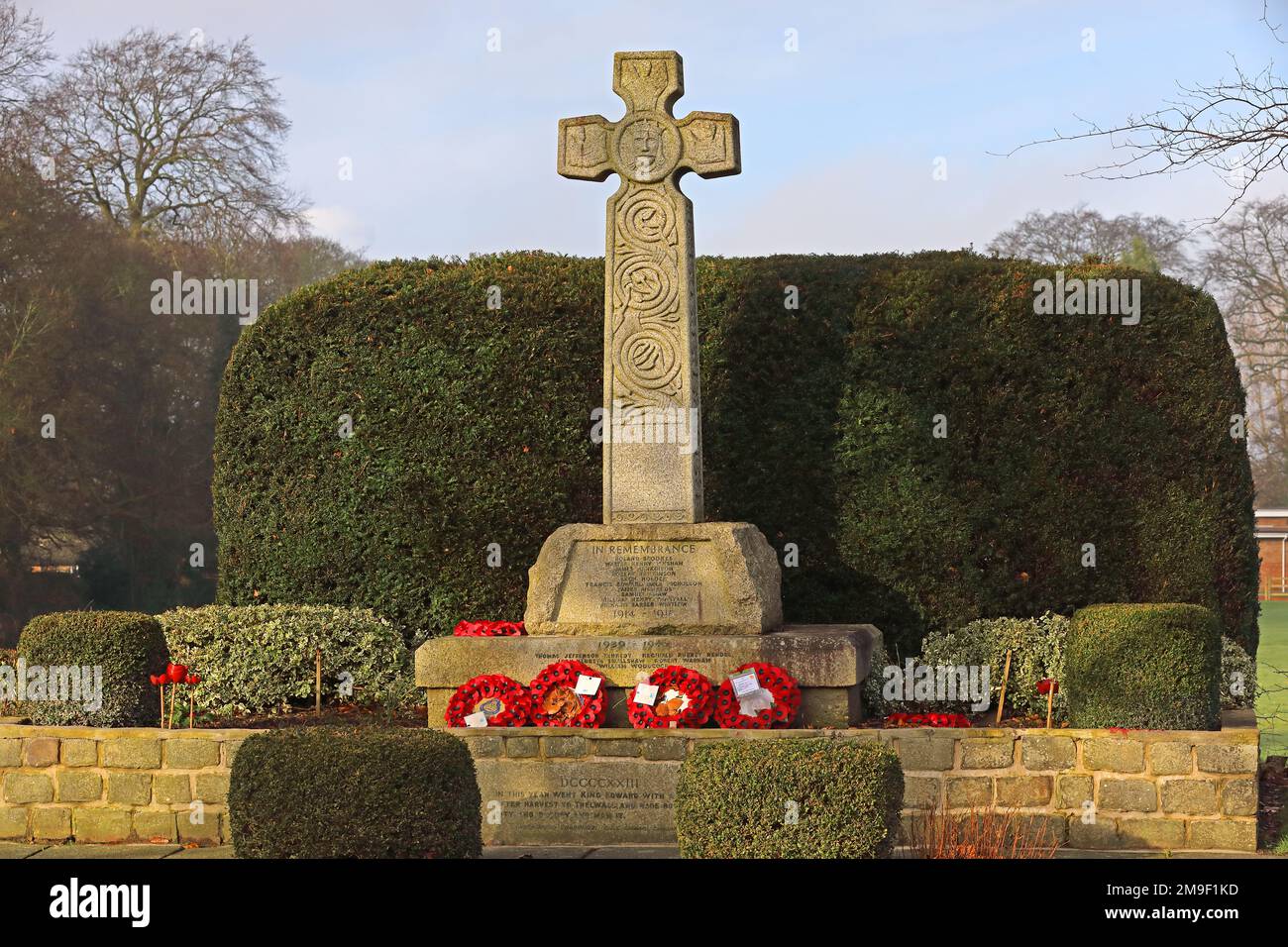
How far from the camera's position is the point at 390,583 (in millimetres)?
10742

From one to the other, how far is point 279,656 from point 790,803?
18.3ft

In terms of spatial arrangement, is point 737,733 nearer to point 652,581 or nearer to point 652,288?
point 652,581

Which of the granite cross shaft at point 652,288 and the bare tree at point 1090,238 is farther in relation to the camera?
the bare tree at point 1090,238

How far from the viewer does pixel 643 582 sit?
29.1 feet

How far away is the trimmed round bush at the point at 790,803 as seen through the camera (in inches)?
213

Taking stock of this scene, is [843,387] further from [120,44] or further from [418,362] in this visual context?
[120,44]

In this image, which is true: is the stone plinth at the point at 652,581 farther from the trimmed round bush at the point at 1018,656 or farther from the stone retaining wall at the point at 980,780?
the trimmed round bush at the point at 1018,656

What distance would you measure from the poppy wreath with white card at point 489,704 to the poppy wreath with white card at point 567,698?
77mm

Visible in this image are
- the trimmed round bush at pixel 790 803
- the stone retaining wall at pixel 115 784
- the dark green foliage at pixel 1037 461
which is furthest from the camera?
the dark green foliage at pixel 1037 461

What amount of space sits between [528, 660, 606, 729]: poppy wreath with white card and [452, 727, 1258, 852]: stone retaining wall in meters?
0.38

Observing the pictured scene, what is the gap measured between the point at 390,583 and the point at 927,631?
4185 mm

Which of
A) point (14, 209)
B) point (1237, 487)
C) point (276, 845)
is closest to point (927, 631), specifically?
point (1237, 487)

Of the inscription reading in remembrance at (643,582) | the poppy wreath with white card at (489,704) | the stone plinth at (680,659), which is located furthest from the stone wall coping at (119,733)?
the inscription reading in remembrance at (643,582)

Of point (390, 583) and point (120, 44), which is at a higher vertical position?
point (120, 44)
